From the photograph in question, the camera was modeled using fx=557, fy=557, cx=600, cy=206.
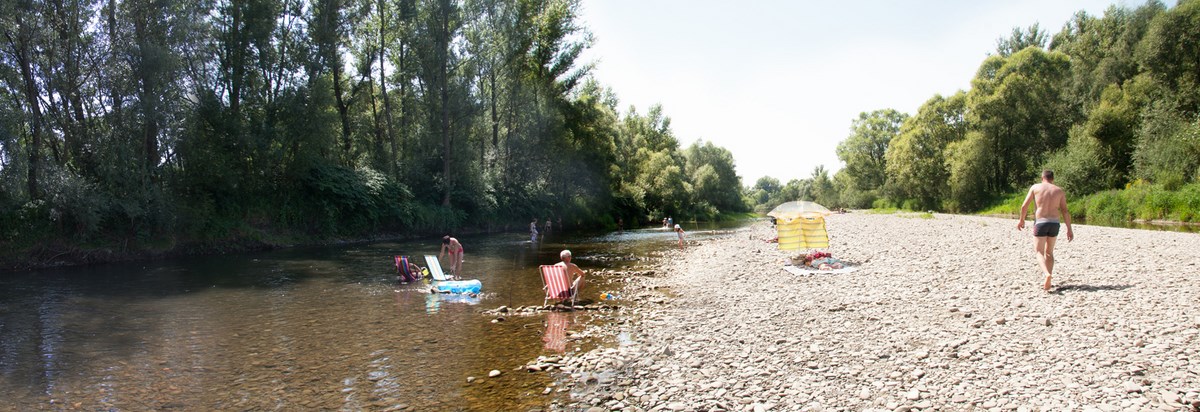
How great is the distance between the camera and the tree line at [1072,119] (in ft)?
122

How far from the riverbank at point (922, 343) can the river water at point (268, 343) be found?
152 cm

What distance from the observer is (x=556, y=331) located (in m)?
10.1

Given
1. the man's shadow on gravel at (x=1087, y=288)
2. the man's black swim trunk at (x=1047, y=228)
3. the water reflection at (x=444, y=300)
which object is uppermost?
the man's black swim trunk at (x=1047, y=228)

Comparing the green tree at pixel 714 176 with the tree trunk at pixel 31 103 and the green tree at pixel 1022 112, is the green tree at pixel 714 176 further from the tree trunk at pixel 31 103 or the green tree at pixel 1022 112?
the tree trunk at pixel 31 103

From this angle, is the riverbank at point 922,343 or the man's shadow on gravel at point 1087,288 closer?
the riverbank at point 922,343

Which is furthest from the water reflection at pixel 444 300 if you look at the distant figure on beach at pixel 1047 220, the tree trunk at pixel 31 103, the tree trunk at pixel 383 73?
the tree trunk at pixel 383 73

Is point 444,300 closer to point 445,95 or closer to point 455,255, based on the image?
point 455,255

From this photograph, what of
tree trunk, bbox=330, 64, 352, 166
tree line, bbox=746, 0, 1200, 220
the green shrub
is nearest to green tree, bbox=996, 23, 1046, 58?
tree line, bbox=746, 0, 1200, 220

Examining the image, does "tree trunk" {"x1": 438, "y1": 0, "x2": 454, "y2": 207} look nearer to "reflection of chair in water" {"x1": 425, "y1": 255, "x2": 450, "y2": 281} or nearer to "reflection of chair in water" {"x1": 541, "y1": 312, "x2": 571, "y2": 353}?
"reflection of chair in water" {"x1": 425, "y1": 255, "x2": 450, "y2": 281}

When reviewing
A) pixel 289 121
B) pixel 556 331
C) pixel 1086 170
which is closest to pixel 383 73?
pixel 289 121

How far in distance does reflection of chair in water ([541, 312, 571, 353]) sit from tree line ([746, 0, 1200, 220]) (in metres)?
37.8

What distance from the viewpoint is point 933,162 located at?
6128cm

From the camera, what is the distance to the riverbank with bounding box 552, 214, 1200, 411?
561 cm

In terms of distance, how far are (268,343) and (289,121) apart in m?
25.7
